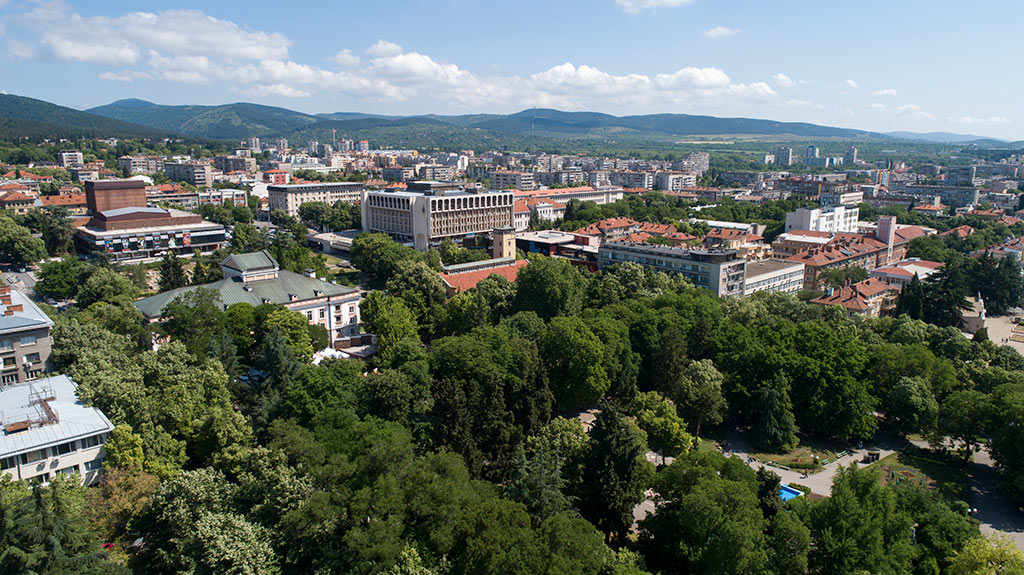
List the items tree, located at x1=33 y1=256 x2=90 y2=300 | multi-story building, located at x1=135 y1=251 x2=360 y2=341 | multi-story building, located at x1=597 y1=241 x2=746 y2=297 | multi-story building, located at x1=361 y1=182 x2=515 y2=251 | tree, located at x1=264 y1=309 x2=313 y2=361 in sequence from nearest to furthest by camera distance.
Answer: tree, located at x1=264 y1=309 x2=313 y2=361 → multi-story building, located at x1=135 y1=251 x2=360 y2=341 → tree, located at x1=33 y1=256 x2=90 y2=300 → multi-story building, located at x1=597 y1=241 x2=746 y2=297 → multi-story building, located at x1=361 y1=182 x2=515 y2=251

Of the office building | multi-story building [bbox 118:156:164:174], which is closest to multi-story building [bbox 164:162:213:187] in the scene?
multi-story building [bbox 118:156:164:174]

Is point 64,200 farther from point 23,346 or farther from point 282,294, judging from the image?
point 23,346

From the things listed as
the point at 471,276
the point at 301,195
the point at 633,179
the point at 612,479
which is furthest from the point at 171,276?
the point at 633,179

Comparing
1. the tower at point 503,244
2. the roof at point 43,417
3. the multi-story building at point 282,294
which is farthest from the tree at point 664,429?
the tower at point 503,244

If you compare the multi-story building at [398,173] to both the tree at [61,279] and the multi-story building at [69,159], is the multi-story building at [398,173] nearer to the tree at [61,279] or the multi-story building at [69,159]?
the multi-story building at [69,159]

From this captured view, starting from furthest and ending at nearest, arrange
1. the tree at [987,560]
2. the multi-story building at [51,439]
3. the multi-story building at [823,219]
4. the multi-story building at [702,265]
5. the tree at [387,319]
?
1. the multi-story building at [823,219]
2. the multi-story building at [702,265]
3. the tree at [387,319]
4. the multi-story building at [51,439]
5. the tree at [987,560]

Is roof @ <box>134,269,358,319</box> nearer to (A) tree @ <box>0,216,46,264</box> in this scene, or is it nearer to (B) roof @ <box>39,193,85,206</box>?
(A) tree @ <box>0,216,46,264</box>

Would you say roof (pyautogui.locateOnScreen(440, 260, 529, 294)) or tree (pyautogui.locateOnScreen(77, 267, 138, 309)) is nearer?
tree (pyautogui.locateOnScreen(77, 267, 138, 309))
